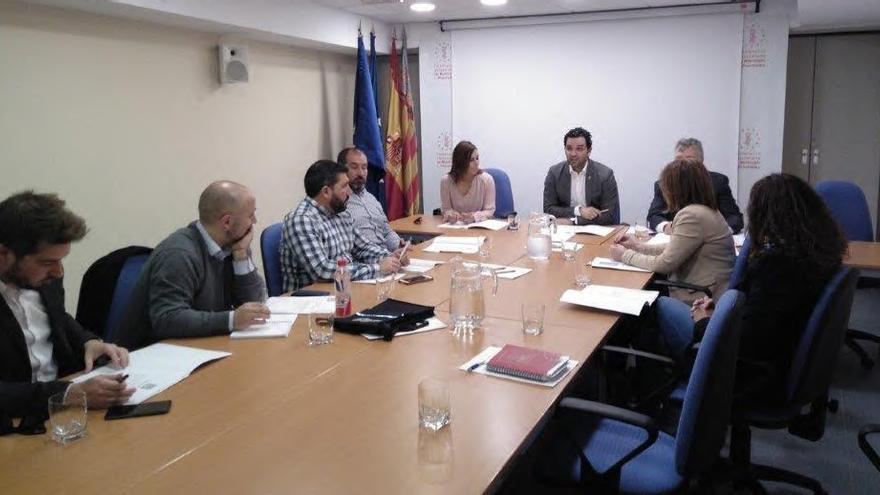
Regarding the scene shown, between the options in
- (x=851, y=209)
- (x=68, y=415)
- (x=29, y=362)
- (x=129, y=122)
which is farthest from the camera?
(x=851, y=209)

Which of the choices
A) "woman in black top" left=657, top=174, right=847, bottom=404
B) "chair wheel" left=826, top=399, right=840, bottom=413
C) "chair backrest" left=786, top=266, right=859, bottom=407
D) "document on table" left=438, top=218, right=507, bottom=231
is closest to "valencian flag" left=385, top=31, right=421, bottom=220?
"document on table" left=438, top=218, right=507, bottom=231

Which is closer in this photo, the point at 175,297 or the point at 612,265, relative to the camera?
the point at 175,297

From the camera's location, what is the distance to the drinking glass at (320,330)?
2.40 metres

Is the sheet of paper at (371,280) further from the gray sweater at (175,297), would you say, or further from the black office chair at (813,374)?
the black office chair at (813,374)

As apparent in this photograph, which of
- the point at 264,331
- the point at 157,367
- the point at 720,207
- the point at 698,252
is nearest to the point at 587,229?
the point at 720,207

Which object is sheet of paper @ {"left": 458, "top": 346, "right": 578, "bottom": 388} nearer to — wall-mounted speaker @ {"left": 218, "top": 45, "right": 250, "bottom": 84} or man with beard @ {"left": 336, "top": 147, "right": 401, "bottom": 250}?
man with beard @ {"left": 336, "top": 147, "right": 401, "bottom": 250}

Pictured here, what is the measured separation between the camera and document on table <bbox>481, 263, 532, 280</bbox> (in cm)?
340

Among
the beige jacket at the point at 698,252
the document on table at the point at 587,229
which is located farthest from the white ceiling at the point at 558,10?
the beige jacket at the point at 698,252

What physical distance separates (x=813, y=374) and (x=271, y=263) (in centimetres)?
247

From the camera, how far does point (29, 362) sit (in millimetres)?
2053

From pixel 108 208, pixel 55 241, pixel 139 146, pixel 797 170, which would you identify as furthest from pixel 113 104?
pixel 797 170

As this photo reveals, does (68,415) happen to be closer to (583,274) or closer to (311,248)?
(311,248)

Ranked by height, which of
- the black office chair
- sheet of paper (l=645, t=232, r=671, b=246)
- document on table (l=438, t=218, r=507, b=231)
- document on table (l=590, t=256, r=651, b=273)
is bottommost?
the black office chair

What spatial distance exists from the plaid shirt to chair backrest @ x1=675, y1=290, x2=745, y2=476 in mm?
1877
